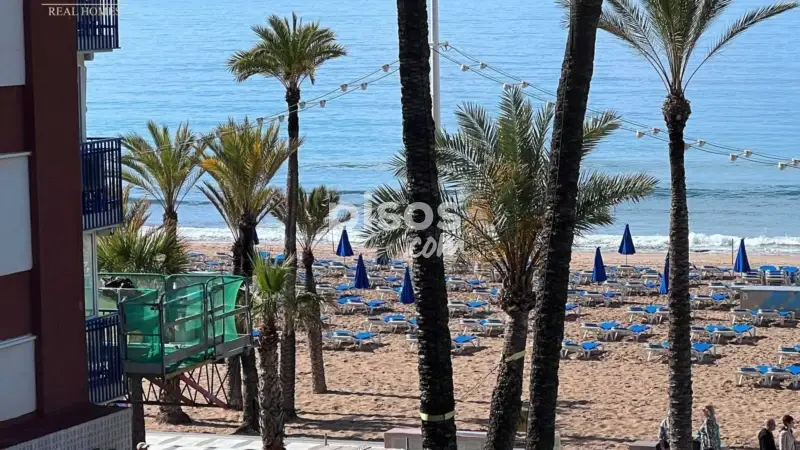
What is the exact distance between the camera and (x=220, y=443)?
728 inches

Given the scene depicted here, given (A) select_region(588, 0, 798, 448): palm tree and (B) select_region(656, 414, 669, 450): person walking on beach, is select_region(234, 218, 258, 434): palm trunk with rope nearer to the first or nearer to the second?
(B) select_region(656, 414, 669, 450): person walking on beach

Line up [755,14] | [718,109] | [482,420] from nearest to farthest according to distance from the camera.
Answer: [755,14], [482,420], [718,109]

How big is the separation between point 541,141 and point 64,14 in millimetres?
6513

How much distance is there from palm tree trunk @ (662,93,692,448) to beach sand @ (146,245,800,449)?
4093 millimetres

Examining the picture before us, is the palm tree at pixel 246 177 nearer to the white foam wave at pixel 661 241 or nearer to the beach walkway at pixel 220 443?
the beach walkway at pixel 220 443

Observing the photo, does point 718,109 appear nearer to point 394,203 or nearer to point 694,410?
point 694,410

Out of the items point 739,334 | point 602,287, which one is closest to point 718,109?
point 602,287

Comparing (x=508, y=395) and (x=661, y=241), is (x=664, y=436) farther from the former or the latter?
(x=661, y=241)

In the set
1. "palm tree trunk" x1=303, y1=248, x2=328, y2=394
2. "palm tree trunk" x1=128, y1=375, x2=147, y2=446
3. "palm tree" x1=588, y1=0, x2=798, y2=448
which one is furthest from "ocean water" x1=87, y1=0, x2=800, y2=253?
"palm tree trunk" x1=128, y1=375, x2=147, y2=446

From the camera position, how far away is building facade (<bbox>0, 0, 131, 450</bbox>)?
38.5ft

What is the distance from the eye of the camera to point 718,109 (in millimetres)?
88562

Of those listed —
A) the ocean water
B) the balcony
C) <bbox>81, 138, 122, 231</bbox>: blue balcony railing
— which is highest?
the ocean water

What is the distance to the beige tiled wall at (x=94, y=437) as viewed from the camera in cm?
1167

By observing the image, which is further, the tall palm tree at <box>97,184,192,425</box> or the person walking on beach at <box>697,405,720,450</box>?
the tall palm tree at <box>97,184,192,425</box>
